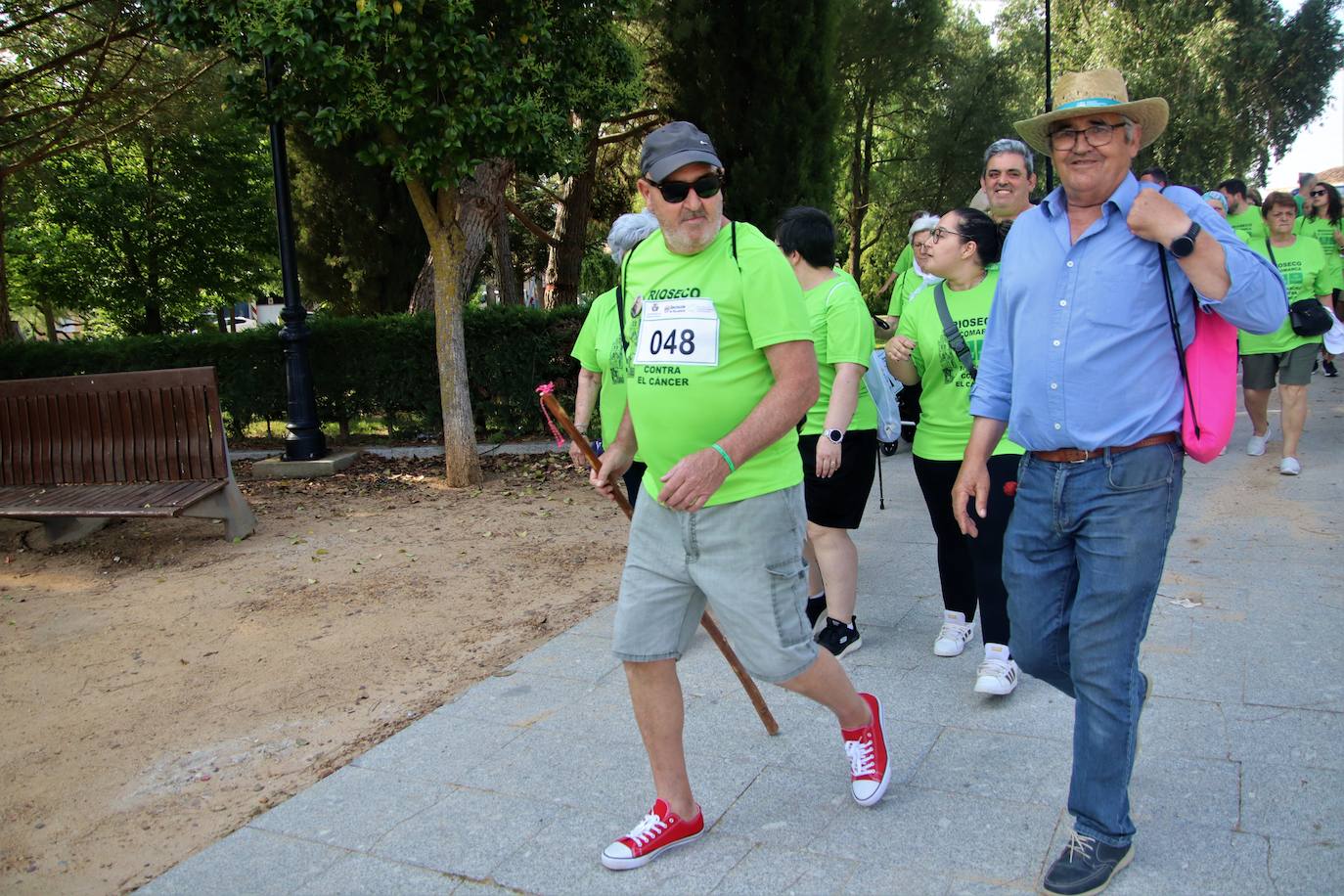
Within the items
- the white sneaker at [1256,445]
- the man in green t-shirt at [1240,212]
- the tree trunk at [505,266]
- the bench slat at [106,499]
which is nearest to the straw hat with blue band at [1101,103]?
the bench slat at [106,499]

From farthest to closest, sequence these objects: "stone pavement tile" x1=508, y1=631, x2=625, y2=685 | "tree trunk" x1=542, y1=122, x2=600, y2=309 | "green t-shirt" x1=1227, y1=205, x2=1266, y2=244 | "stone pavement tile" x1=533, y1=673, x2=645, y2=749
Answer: "tree trunk" x1=542, y1=122, x2=600, y2=309 < "green t-shirt" x1=1227, y1=205, x2=1266, y2=244 < "stone pavement tile" x1=508, y1=631, x2=625, y2=685 < "stone pavement tile" x1=533, y1=673, x2=645, y2=749

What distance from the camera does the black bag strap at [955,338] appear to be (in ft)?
Result: 13.3

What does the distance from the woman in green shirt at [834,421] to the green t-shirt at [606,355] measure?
760 mm

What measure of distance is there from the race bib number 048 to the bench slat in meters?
4.87

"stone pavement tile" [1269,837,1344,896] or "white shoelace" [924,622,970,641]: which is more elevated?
"white shoelace" [924,622,970,641]

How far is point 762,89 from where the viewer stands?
13266mm

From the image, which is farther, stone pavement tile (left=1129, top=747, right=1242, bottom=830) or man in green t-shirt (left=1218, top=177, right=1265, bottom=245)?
man in green t-shirt (left=1218, top=177, right=1265, bottom=245)

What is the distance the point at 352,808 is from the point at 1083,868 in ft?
7.05

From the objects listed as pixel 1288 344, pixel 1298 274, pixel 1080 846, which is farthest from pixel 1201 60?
pixel 1080 846

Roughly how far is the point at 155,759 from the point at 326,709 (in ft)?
2.10

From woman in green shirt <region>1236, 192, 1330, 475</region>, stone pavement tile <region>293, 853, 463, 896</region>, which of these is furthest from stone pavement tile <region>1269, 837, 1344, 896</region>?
woman in green shirt <region>1236, 192, 1330, 475</region>

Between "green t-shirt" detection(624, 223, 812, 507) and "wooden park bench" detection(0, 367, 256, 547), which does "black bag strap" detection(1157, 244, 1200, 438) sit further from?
"wooden park bench" detection(0, 367, 256, 547)

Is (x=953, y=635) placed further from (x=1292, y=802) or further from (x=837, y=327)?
(x=1292, y=802)

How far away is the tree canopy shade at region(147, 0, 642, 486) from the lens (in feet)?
24.9
